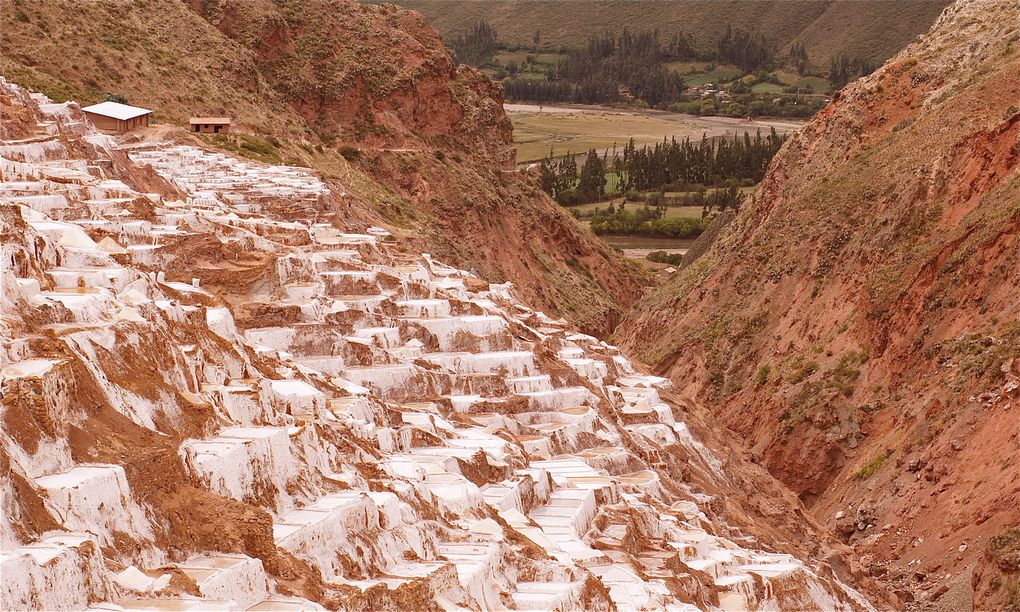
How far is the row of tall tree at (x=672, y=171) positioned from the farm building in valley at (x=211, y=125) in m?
52.3

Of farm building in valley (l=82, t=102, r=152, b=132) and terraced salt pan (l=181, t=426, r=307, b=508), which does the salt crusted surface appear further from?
farm building in valley (l=82, t=102, r=152, b=132)

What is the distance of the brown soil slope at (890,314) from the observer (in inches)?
2010

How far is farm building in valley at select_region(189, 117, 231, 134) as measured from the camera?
284ft

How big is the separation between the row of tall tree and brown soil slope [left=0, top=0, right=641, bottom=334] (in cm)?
2197

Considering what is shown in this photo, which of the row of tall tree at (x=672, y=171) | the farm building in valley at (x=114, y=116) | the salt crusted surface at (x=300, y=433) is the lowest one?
the row of tall tree at (x=672, y=171)

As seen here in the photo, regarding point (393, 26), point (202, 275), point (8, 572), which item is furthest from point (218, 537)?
point (393, 26)

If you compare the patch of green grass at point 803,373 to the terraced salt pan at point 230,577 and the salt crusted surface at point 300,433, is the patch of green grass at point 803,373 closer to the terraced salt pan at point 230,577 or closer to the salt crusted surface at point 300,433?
the salt crusted surface at point 300,433

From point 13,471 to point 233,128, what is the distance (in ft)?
234

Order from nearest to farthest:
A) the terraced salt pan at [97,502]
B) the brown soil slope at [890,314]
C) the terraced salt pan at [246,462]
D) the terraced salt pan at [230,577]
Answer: the terraced salt pan at [97,502]
the terraced salt pan at [230,577]
the terraced salt pan at [246,462]
the brown soil slope at [890,314]

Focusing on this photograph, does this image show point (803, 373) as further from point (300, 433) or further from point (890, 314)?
point (300, 433)

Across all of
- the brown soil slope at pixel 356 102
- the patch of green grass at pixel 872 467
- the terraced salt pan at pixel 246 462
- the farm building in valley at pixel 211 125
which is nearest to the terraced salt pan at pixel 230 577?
the terraced salt pan at pixel 246 462

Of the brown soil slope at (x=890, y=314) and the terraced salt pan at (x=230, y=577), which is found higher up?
the terraced salt pan at (x=230, y=577)

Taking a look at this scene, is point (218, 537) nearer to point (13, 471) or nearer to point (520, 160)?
point (13, 471)

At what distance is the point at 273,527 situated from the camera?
2645cm
